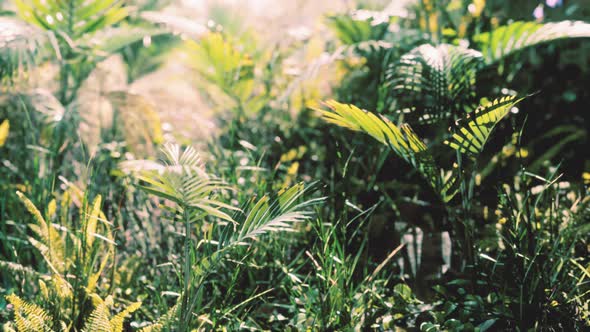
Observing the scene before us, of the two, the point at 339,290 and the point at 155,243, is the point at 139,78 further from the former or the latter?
the point at 339,290

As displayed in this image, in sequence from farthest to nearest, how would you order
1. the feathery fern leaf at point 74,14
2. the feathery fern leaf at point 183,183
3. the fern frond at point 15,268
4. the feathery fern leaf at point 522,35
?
1. the feathery fern leaf at point 74,14
2. the feathery fern leaf at point 522,35
3. the fern frond at point 15,268
4. the feathery fern leaf at point 183,183

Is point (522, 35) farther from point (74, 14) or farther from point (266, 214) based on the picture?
Answer: point (74, 14)

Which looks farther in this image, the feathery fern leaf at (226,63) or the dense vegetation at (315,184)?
the feathery fern leaf at (226,63)

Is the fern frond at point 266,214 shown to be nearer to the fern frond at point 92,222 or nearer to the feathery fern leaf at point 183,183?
the feathery fern leaf at point 183,183

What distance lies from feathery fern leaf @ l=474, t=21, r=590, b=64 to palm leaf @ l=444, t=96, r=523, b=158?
1.53ft

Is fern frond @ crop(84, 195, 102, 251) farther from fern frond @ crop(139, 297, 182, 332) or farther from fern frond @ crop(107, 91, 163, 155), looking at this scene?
fern frond @ crop(107, 91, 163, 155)

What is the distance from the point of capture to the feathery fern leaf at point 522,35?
1621 millimetres

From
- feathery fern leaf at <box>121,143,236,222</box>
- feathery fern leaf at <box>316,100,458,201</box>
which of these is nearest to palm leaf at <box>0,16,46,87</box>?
feathery fern leaf at <box>121,143,236,222</box>

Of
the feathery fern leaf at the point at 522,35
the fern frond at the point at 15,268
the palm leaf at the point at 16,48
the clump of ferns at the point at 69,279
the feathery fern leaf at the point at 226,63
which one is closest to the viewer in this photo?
the clump of ferns at the point at 69,279

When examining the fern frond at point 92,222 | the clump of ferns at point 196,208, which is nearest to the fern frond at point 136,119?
Result: the fern frond at point 92,222

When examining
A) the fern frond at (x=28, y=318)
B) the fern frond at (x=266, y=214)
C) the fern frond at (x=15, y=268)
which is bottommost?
the fern frond at (x=15, y=268)

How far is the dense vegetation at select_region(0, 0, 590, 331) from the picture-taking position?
1340 millimetres

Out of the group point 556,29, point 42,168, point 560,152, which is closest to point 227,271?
point 42,168

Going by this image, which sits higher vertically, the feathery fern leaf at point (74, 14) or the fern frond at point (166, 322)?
the feathery fern leaf at point (74, 14)
